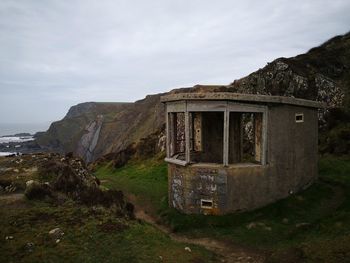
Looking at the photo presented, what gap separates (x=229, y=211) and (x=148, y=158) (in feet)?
57.3

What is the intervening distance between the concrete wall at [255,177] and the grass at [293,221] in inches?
16.1

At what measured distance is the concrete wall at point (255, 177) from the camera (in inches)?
564

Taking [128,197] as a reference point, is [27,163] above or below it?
above

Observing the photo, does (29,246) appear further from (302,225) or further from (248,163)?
(248,163)

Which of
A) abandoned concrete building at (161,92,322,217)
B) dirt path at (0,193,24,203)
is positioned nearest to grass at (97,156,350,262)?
abandoned concrete building at (161,92,322,217)

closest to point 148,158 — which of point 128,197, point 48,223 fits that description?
point 128,197

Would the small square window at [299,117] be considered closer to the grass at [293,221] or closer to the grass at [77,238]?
the grass at [293,221]

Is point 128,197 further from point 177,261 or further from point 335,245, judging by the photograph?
point 335,245

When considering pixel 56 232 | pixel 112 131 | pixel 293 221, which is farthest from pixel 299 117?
pixel 112 131

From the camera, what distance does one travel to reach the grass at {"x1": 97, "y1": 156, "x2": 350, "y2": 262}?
10698mm

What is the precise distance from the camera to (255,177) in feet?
48.2

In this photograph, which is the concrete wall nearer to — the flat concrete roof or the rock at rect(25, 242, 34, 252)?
the flat concrete roof

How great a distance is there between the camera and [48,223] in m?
11.0

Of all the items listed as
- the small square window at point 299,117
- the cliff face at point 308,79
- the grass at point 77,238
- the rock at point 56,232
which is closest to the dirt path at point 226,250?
the grass at point 77,238
